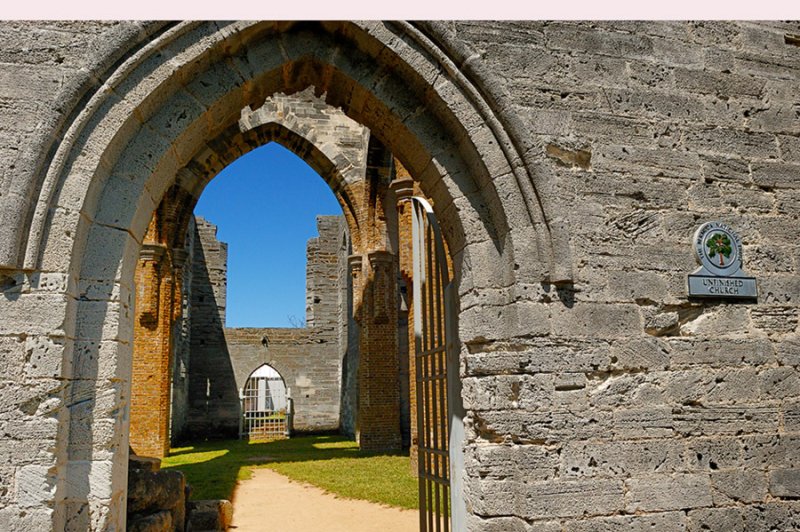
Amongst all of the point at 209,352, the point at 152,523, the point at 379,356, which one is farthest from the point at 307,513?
the point at 209,352

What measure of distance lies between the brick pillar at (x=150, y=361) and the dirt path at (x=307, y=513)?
14.1 feet

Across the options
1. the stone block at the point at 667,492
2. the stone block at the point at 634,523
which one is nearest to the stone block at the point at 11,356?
the stone block at the point at 634,523

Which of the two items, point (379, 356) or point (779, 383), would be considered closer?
point (779, 383)

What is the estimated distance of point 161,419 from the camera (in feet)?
42.8

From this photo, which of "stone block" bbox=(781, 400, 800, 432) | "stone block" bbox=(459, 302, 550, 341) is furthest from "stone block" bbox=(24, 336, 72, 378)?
"stone block" bbox=(781, 400, 800, 432)

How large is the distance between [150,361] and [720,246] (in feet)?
39.0

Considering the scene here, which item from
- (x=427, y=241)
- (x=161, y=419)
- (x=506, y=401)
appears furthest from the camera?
(x=161, y=419)

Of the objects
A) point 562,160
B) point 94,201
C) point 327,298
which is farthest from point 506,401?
point 327,298

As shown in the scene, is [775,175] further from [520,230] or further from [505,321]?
[505,321]

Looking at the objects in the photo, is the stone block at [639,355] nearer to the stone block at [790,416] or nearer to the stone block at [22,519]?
the stone block at [790,416]

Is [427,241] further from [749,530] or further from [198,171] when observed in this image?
[198,171]

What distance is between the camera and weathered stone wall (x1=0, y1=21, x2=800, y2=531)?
3.17m

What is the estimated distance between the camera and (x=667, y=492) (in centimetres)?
345

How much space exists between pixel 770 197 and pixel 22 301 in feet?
14.1
